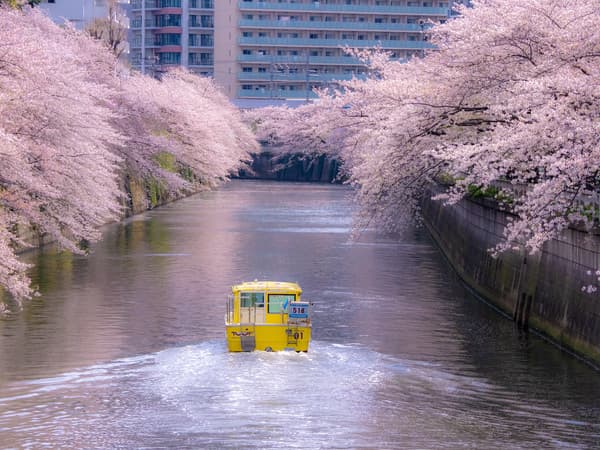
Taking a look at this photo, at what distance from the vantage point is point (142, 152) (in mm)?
59188

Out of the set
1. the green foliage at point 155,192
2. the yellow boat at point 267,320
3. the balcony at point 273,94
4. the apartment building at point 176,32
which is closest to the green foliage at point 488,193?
the yellow boat at point 267,320

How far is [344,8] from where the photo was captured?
15512cm

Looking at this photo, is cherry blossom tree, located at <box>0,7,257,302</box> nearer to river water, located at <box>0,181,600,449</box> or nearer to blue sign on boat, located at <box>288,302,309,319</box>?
river water, located at <box>0,181,600,449</box>

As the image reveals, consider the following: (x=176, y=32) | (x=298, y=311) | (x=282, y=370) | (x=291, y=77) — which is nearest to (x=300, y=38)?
(x=291, y=77)

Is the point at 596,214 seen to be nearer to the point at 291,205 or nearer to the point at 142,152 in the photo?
the point at 142,152

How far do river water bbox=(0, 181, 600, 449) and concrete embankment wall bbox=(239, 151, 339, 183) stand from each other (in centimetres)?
8663

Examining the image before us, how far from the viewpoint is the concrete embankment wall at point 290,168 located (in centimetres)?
12931

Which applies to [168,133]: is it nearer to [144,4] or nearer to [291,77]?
[291,77]

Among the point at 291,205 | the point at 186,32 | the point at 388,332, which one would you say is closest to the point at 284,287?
the point at 388,332

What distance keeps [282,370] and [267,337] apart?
5.77ft

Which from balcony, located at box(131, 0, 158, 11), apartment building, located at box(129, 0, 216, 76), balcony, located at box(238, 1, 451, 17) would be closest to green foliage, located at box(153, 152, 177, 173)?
balcony, located at box(238, 1, 451, 17)

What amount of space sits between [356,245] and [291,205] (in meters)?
29.6

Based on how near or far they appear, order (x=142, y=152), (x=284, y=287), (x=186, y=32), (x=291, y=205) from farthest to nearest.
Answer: (x=186, y=32) → (x=291, y=205) → (x=142, y=152) → (x=284, y=287)

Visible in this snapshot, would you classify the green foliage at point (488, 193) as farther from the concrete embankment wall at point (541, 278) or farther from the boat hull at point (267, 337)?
the boat hull at point (267, 337)
